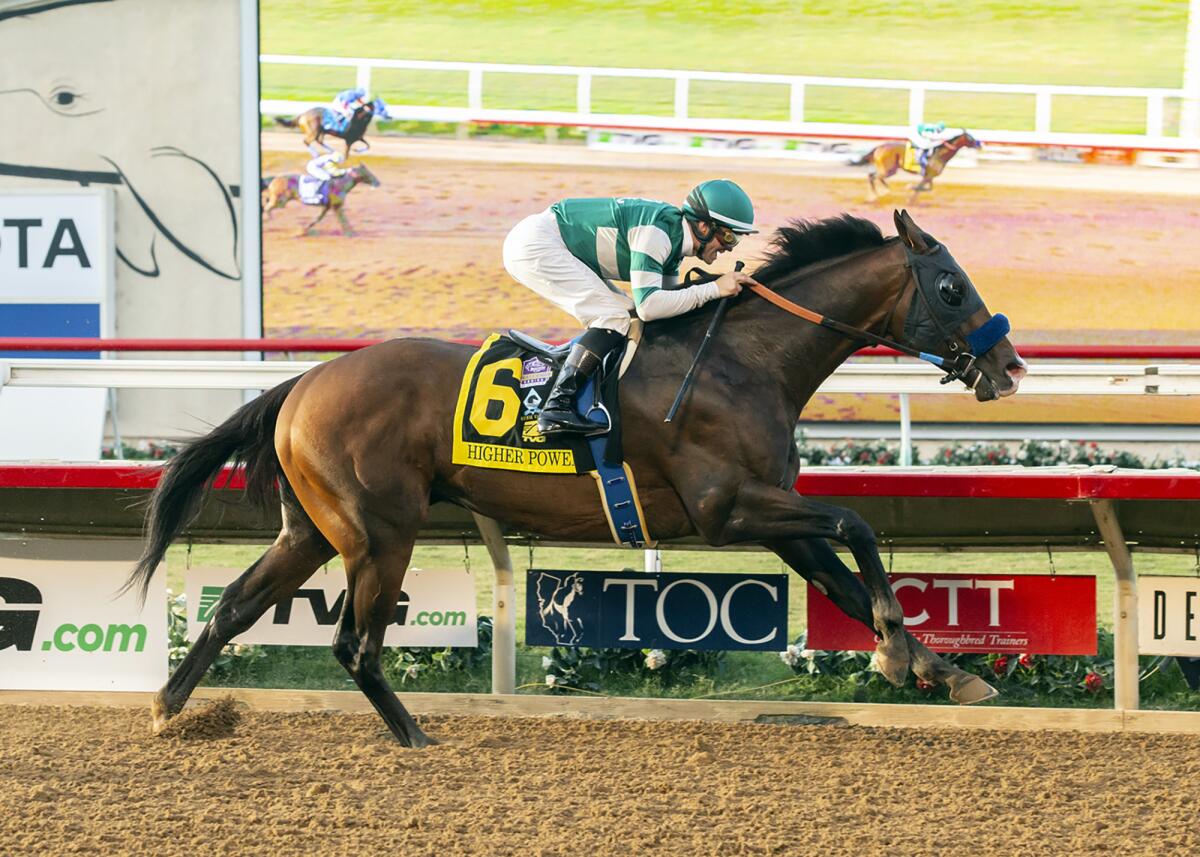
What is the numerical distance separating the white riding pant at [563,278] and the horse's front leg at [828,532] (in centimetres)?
67

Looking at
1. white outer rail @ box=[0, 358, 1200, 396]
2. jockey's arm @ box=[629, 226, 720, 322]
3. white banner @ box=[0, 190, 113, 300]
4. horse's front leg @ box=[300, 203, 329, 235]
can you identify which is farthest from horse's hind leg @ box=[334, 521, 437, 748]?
horse's front leg @ box=[300, 203, 329, 235]

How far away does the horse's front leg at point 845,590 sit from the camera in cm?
441

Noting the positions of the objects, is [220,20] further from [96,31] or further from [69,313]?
[69,313]

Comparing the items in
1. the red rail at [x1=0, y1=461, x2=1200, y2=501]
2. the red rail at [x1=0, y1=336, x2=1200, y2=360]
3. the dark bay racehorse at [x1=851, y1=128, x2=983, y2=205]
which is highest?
the dark bay racehorse at [x1=851, y1=128, x2=983, y2=205]

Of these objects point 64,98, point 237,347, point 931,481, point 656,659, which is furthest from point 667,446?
point 64,98

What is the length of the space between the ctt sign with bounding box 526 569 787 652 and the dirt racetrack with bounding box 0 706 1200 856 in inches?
17.0

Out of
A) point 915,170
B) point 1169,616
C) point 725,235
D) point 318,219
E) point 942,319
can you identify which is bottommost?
point 1169,616

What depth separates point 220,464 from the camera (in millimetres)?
5078

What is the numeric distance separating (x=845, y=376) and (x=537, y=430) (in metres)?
1.18

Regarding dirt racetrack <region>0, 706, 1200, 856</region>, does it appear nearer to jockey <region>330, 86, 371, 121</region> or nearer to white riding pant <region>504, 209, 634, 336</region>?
white riding pant <region>504, 209, 634, 336</region>

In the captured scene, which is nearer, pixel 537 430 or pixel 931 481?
pixel 537 430

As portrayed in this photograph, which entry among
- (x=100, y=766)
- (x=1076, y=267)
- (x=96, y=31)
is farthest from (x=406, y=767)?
(x=1076, y=267)

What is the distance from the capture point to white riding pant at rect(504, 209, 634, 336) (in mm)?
4668

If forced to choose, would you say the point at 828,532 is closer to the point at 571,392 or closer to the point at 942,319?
the point at 942,319
